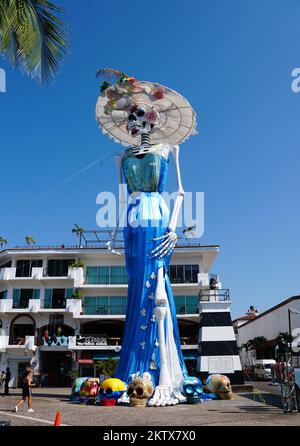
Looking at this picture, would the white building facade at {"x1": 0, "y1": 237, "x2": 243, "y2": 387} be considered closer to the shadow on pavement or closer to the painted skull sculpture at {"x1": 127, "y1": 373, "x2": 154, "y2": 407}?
the shadow on pavement

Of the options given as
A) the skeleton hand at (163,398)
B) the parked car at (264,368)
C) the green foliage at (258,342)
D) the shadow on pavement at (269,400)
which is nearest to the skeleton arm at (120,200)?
the skeleton hand at (163,398)

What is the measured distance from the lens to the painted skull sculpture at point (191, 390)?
14.2 m

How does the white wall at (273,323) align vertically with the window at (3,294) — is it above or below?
below

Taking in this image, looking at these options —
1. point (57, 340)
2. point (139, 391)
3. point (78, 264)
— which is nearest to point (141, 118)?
point (139, 391)

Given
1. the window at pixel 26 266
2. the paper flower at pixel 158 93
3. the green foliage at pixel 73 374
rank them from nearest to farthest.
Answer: the paper flower at pixel 158 93 < the green foliage at pixel 73 374 < the window at pixel 26 266

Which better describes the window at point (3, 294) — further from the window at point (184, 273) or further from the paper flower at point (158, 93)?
the paper flower at point (158, 93)

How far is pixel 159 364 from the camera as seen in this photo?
14.7m

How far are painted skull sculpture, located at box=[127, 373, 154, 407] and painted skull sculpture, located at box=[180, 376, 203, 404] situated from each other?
116 centimetres

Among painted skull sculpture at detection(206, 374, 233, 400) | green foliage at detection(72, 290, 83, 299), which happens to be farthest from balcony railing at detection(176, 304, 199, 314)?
painted skull sculpture at detection(206, 374, 233, 400)

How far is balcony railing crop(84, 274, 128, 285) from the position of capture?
32.2 m

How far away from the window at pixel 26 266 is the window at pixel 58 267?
0.80 meters

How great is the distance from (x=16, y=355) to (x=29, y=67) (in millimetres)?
25761

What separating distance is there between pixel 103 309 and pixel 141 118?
59.1ft

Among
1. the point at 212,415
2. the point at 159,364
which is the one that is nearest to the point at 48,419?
the point at 212,415
